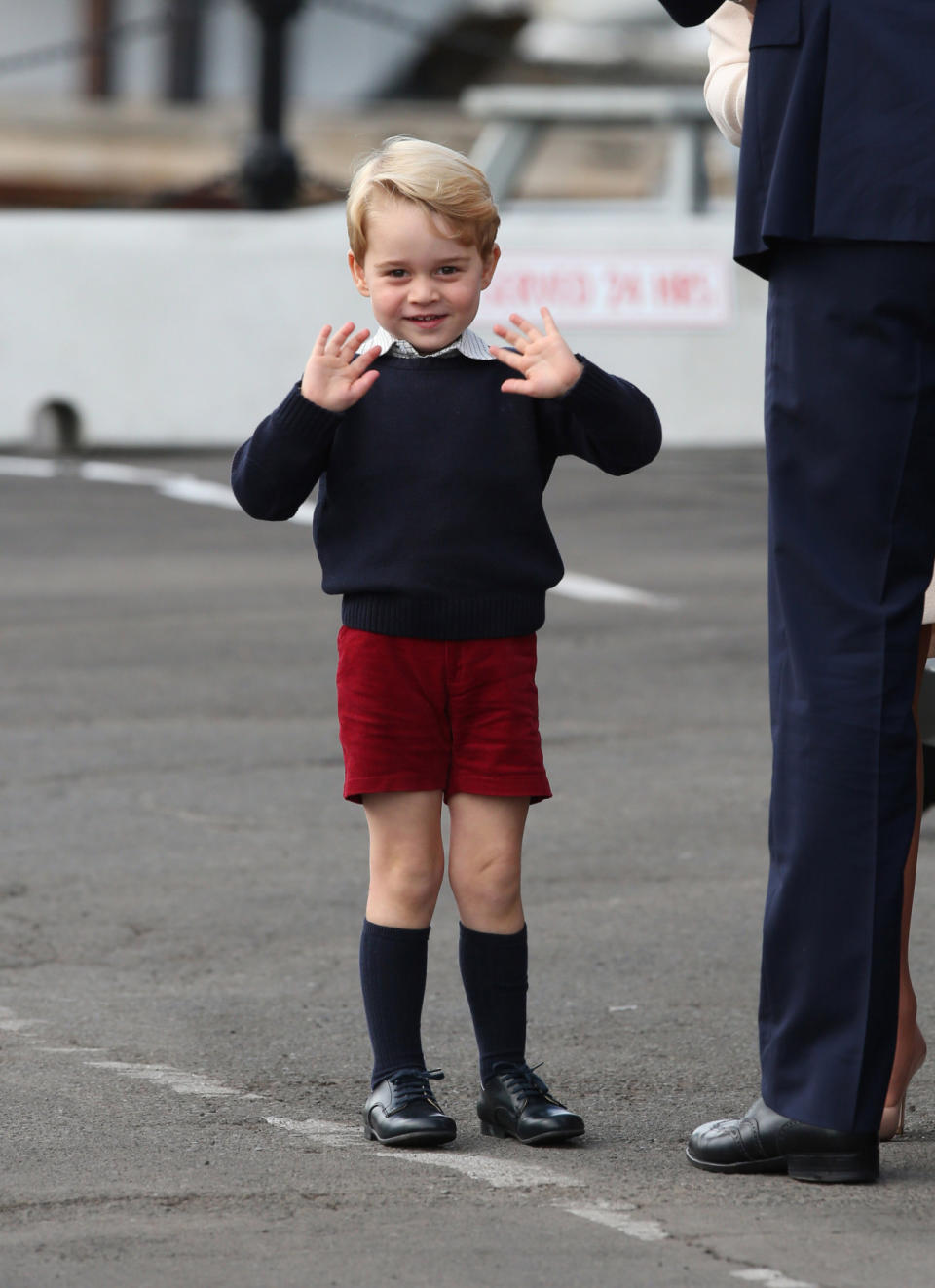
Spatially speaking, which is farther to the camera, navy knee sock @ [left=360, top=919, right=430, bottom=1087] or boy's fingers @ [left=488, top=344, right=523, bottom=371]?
navy knee sock @ [left=360, top=919, right=430, bottom=1087]

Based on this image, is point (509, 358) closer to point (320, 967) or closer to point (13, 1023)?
point (13, 1023)

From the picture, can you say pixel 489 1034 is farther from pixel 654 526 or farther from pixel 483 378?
pixel 654 526

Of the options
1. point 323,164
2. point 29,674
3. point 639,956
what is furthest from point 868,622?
point 323,164

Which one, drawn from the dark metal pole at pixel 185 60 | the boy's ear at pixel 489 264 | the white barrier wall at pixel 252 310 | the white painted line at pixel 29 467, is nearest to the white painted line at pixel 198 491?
the white painted line at pixel 29 467

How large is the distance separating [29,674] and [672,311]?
6229mm

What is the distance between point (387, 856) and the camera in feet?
12.9

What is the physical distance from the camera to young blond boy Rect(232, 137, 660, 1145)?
3814 millimetres

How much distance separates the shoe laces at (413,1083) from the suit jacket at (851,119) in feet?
4.40

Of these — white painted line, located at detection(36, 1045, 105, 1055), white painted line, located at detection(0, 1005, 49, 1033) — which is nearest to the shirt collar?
white painted line, located at detection(36, 1045, 105, 1055)

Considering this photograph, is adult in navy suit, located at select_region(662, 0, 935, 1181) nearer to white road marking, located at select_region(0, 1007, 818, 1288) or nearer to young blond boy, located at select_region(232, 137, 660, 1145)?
white road marking, located at select_region(0, 1007, 818, 1288)

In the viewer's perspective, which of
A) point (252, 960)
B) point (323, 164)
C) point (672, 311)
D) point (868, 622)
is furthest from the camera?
point (323, 164)

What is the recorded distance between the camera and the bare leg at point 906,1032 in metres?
3.73

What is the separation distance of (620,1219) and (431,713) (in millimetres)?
848

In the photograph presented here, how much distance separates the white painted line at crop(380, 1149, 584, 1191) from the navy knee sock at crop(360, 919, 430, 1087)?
7.5 inches
